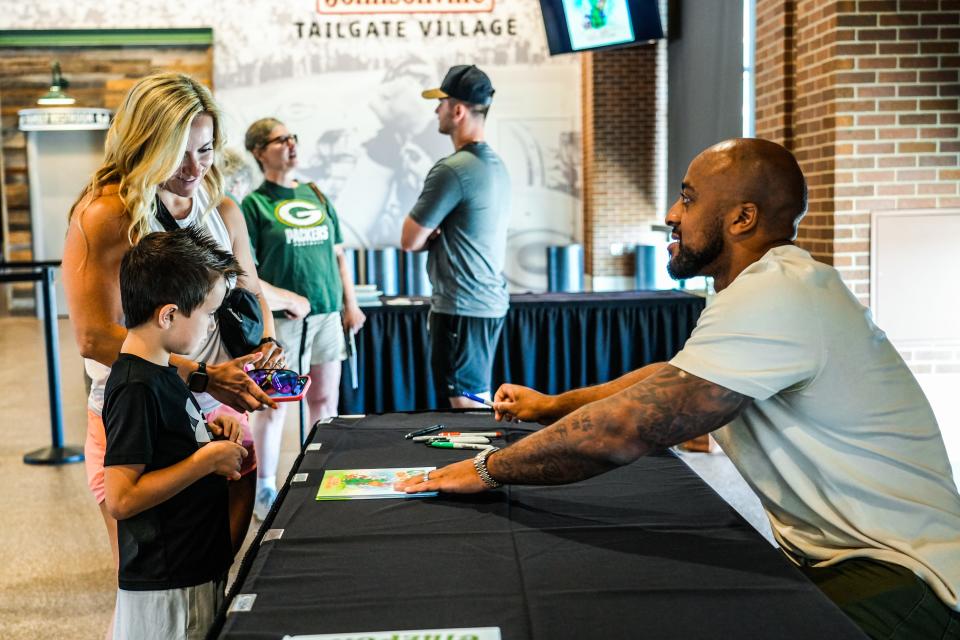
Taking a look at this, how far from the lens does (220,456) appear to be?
5.84ft

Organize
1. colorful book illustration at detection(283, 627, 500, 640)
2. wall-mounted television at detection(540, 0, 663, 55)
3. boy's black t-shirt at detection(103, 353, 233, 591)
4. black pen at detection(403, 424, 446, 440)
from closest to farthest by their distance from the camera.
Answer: colorful book illustration at detection(283, 627, 500, 640) < boy's black t-shirt at detection(103, 353, 233, 591) < black pen at detection(403, 424, 446, 440) < wall-mounted television at detection(540, 0, 663, 55)

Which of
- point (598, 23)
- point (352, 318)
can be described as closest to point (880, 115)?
point (352, 318)

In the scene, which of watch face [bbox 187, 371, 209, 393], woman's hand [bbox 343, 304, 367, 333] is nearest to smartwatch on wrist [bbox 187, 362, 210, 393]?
watch face [bbox 187, 371, 209, 393]

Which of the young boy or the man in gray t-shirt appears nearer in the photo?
the young boy

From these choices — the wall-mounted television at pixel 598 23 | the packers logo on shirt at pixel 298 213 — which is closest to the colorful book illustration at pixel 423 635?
the packers logo on shirt at pixel 298 213

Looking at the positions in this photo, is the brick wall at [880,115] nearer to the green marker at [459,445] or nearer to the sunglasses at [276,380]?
the green marker at [459,445]

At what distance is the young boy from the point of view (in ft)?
5.72

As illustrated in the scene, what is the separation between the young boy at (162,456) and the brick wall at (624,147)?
8.85m

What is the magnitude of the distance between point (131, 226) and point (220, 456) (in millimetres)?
553

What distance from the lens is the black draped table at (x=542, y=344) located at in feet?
16.9

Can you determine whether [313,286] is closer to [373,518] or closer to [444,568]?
[373,518]

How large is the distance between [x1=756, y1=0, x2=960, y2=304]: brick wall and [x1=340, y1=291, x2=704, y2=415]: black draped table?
3.31 feet

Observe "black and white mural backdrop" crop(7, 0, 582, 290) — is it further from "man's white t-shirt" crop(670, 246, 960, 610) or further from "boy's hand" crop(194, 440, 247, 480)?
"man's white t-shirt" crop(670, 246, 960, 610)

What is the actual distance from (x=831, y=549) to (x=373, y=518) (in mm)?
794
